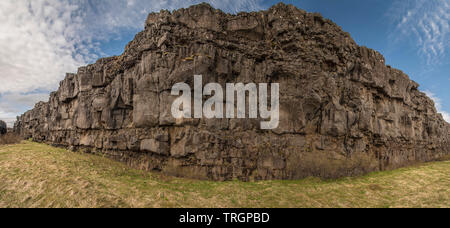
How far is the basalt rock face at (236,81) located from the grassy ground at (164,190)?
1.30 meters

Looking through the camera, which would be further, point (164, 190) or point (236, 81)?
point (236, 81)

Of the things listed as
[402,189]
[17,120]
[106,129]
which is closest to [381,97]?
[402,189]

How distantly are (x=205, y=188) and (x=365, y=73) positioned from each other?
17479mm

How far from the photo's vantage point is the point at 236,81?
14.0m

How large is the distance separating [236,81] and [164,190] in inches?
326

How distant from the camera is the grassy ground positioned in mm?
9141

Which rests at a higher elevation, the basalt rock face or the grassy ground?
the basalt rock face

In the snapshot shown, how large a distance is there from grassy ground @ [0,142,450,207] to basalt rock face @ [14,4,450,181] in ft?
4.28

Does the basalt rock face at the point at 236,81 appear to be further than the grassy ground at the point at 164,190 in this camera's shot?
Yes

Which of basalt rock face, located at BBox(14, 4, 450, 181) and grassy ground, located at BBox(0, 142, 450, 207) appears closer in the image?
grassy ground, located at BBox(0, 142, 450, 207)

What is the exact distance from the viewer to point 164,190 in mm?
10234

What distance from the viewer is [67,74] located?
69.4ft

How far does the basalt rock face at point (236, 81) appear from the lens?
1295 cm

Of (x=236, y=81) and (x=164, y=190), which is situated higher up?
(x=236, y=81)
